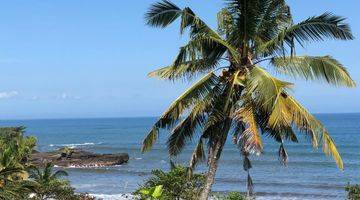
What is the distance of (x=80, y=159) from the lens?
6794 centimetres

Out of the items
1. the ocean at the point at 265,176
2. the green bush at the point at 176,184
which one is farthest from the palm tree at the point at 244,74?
the ocean at the point at 265,176

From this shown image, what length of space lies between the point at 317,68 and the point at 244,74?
61.2 inches

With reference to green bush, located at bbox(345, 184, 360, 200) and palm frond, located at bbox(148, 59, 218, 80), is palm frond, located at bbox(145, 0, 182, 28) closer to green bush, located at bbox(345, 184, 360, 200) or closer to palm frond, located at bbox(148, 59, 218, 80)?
palm frond, located at bbox(148, 59, 218, 80)

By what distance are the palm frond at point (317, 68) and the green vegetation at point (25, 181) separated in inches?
346

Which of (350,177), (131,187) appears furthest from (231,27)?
(350,177)

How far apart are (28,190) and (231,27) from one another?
9688 millimetres

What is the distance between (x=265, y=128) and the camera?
13578mm

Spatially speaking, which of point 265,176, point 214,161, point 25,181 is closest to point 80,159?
point 265,176

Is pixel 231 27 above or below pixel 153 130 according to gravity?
above

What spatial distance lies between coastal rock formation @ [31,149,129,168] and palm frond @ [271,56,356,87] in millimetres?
52830

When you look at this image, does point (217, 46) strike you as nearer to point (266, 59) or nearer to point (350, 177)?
point (266, 59)

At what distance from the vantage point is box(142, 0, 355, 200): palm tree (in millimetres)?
12273

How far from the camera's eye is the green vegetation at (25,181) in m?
18.3

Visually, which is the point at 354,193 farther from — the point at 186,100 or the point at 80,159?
the point at 80,159
